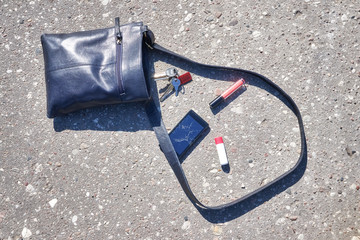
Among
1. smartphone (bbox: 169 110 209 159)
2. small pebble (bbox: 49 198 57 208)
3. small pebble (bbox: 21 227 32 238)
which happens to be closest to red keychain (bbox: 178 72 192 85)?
smartphone (bbox: 169 110 209 159)

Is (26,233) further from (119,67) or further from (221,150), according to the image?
(221,150)

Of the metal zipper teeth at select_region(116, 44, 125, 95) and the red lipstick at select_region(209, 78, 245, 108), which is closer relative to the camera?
the metal zipper teeth at select_region(116, 44, 125, 95)

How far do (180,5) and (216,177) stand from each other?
43.5 inches

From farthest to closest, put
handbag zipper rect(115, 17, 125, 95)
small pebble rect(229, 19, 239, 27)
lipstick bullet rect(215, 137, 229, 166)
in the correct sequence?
1. small pebble rect(229, 19, 239, 27)
2. lipstick bullet rect(215, 137, 229, 166)
3. handbag zipper rect(115, 17, 125, 95)

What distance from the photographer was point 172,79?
5.82 feet

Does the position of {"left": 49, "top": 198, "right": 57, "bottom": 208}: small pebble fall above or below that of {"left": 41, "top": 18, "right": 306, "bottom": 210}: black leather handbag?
below

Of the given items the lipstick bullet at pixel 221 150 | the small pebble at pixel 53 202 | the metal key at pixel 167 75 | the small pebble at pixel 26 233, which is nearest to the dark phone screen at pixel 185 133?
→ the lipstick bullet at pixel 221 150

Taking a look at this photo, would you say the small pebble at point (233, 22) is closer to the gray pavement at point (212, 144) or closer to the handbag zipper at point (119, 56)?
the gray pavement at point (212, 144)

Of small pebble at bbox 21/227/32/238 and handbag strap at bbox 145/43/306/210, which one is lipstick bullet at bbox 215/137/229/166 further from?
small pebble at bbox 21/227/32/238

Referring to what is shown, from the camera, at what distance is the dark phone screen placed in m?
1.75

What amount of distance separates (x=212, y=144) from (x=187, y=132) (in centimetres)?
17

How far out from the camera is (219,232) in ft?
5.65

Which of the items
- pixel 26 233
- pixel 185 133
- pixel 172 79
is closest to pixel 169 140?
pixel 185 133

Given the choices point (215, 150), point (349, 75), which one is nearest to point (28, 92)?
point (215, 150)
